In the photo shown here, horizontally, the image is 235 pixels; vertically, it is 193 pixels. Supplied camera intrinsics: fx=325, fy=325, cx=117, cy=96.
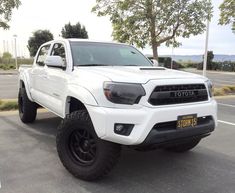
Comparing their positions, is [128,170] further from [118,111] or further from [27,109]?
[27,109]

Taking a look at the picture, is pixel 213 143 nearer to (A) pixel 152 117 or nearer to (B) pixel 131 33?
(A) pixel 152 117

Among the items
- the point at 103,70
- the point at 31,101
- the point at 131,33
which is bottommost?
the point at 31,101

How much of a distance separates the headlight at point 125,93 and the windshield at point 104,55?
1288 millimetres

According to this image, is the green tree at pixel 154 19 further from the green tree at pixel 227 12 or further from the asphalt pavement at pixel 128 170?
the asphalt pavement at pixel 128 170

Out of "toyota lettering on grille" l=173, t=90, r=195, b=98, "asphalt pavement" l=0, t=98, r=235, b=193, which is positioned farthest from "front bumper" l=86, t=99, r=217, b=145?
"asphalt pavement" l=0, t=98, r=235, b=193

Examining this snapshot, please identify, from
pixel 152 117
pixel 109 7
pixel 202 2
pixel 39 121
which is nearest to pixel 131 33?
pixel 109 7

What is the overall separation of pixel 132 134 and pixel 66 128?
3.35 ft

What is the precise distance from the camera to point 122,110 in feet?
12.3

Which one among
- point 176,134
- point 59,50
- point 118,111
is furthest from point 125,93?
point 59,50

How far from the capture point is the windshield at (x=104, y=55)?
5.05 meters

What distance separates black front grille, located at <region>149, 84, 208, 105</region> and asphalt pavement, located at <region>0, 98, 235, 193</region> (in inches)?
41.1

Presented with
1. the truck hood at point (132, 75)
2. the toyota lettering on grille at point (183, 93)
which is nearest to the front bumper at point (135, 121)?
the toyota lettering on grille at point (183, 93)

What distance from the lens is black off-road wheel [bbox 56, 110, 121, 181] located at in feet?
12.7

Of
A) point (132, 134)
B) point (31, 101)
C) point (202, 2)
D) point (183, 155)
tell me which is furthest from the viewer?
point (202, 2)
